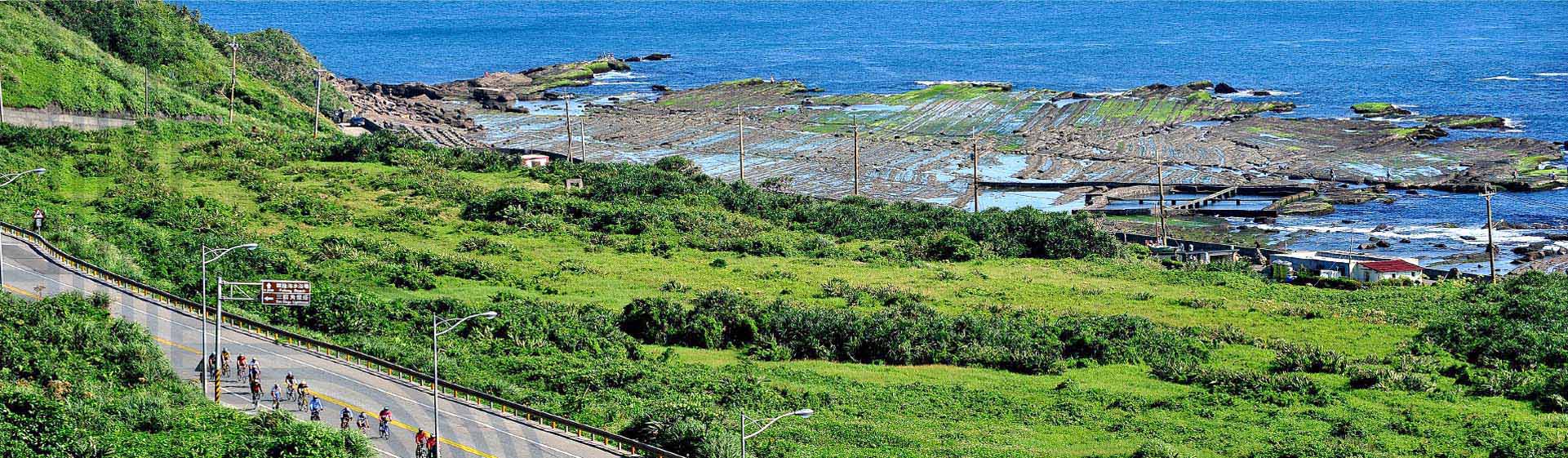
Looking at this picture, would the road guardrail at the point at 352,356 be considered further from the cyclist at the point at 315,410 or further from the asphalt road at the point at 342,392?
the cyclist at the point at 315,410

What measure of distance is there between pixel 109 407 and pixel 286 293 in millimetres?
13519

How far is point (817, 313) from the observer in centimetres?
6544

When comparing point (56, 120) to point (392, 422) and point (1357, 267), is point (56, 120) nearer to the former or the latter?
point (392, 422)

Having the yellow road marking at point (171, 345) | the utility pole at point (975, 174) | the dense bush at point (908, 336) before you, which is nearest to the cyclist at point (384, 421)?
the yellow road marking at point (171, 345)

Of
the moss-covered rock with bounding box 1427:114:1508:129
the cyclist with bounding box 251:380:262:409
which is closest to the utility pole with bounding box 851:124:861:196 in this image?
the moss-covered rock with bounding box 1427:114:1508:129

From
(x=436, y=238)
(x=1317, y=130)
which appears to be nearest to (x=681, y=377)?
(x=436, y=238)

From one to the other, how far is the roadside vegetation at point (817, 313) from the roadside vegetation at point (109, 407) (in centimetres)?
851

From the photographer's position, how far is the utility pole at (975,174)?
105 metres

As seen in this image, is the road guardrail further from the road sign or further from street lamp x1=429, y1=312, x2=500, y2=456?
the road sign

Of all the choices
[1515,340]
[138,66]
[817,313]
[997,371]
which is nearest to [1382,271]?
[1515,340]

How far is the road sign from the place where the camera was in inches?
2237

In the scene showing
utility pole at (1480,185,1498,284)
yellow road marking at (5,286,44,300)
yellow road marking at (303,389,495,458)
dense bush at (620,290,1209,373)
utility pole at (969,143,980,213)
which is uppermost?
utility pole at (969,143,980,213)

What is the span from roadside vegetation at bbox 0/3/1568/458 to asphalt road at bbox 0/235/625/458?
2.15 m

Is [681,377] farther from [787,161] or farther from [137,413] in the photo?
[787,161]
